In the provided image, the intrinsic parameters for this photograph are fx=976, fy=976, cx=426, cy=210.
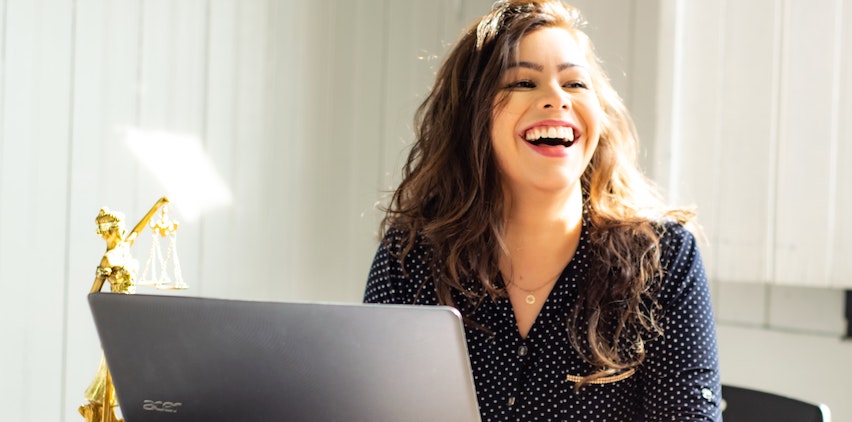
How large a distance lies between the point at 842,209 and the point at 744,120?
31 centimetres

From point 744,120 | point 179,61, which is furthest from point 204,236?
point 744,120

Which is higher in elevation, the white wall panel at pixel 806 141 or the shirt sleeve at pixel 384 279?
the white wall panel at pixel 806 141

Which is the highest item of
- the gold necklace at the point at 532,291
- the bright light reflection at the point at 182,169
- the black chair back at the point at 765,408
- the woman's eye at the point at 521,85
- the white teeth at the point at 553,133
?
the woman's eye at the point at 521,85

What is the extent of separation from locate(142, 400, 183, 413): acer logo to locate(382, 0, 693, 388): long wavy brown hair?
1.93ft

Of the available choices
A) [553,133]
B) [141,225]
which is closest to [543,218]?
[553,133]

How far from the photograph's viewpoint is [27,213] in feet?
6.48

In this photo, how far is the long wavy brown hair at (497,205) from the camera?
150 centimetres

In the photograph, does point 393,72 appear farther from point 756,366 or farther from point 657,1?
point 756,366

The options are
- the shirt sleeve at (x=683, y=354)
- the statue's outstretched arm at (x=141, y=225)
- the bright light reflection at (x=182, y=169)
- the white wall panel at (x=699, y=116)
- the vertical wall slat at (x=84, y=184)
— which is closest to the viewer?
the statue's outstretched arm at (x=141, y=225)

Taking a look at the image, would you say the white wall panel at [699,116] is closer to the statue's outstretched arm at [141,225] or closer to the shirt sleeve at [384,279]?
the shirt sleeve at [384,279]

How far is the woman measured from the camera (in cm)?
148

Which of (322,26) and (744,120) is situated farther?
(322,26)

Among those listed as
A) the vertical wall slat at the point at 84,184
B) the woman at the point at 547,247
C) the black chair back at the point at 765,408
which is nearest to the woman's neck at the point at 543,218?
the woman at the point at 547,247

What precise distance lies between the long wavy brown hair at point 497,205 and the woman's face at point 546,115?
1.2 inches
